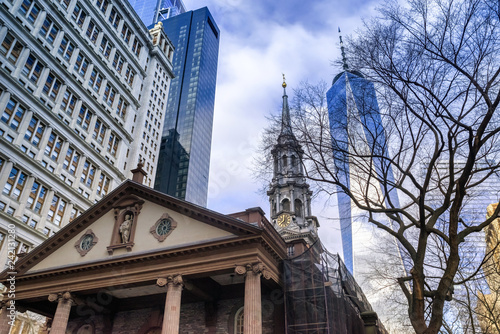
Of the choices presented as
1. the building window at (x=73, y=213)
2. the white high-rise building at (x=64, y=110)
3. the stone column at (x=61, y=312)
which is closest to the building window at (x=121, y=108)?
the white high-rise building at (x=64, y=110)

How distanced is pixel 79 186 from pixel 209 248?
118 feet

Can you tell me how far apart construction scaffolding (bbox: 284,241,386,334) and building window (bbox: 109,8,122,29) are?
5654 cm

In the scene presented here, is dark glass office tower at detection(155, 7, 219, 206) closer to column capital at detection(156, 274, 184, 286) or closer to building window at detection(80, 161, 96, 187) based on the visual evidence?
building window at detection(80, 161, 96, 187)

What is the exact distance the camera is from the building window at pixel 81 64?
5309 cm

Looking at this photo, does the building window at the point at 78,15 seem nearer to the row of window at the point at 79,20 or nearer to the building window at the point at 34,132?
the row of window at the point at 79,20

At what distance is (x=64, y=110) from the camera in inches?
1928

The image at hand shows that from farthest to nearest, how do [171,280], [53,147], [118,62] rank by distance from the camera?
1. [118,62]
2. [53,147]
3. [171,280]

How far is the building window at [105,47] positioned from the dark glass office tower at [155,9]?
90.5m

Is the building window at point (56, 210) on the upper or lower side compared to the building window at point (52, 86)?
lower

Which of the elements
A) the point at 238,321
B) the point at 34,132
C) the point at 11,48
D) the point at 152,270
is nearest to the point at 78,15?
the point at 11,48

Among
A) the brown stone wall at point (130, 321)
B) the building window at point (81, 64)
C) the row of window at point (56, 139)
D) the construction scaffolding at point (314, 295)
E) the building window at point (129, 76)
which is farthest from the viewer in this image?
the building window at point (129, 76)

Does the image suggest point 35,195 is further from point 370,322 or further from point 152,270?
point 370,322

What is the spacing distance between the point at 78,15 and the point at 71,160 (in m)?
21.7

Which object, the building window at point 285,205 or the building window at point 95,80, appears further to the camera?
the building window at point 285,205
